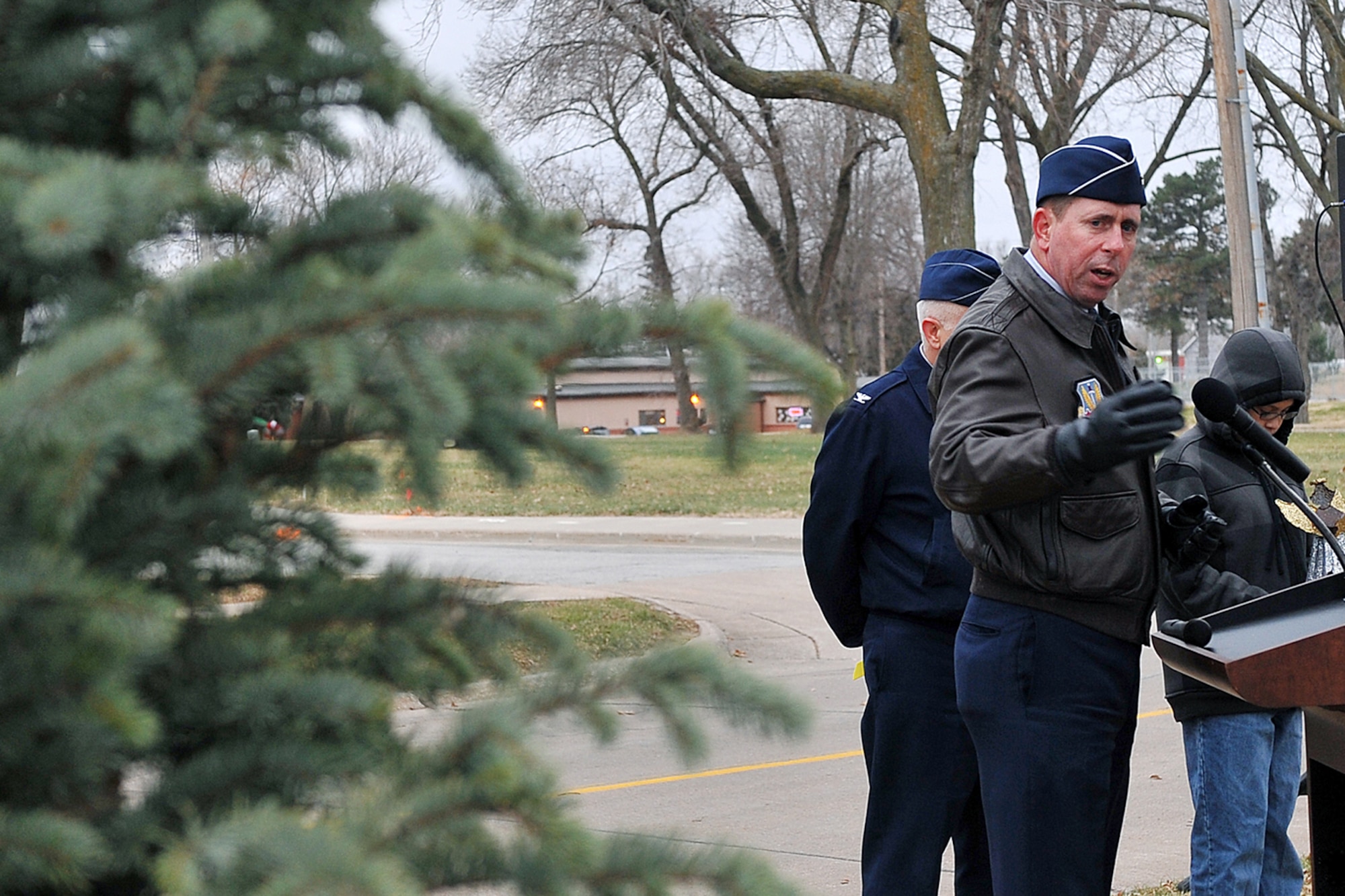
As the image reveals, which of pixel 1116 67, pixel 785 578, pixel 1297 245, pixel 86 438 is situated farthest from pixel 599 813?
pixel 1297 245

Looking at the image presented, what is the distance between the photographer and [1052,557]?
2.85 metres

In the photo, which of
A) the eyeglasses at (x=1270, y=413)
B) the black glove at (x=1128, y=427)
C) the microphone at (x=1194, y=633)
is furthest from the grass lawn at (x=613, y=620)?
the black glove at (x=1128, y=427)

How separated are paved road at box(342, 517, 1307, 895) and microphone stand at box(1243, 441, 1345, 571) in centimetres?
122

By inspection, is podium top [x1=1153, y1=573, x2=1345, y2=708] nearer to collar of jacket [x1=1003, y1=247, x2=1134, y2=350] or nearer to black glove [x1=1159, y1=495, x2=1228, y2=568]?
black glove [x1=1159, y1=495, x2=1228, y2=568]

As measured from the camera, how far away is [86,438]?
0.80 metres

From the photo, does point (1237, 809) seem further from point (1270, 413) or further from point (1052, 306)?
point (1052, 306)

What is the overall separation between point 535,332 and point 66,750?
1.35 feet

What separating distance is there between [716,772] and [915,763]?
10.2ft

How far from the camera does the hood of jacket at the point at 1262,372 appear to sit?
4.10 m

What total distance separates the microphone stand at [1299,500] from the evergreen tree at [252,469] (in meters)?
2.45

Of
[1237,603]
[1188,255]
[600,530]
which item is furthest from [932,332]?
[1188,255]

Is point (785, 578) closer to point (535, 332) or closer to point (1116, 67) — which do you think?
point (1116, 67)

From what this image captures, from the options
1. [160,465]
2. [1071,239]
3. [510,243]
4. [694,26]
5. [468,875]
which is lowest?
[468,875]

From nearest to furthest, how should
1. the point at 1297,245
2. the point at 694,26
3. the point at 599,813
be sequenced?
the point at 599,813
the point at 694,26
the point at 1297,245
